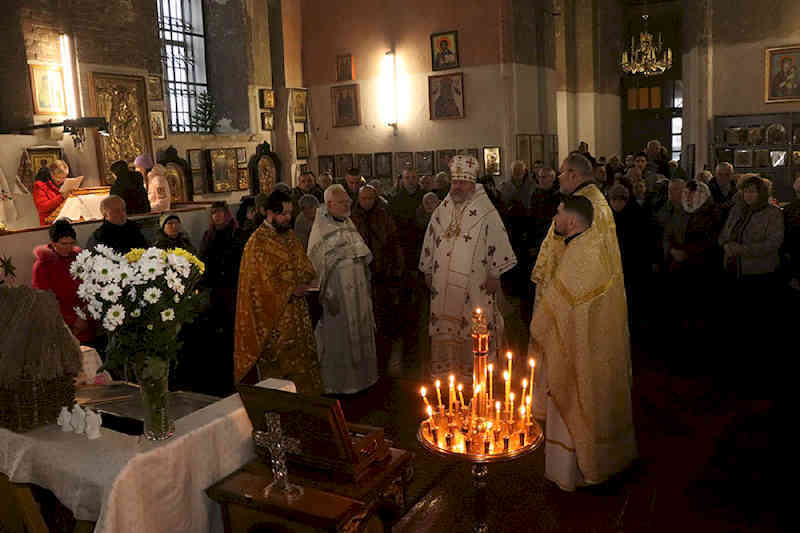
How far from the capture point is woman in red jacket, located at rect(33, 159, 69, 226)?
980 cm

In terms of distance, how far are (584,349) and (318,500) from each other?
2.05 m

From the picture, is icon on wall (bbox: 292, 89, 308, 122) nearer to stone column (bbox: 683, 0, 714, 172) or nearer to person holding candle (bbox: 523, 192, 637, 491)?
stone column (bbox: 683, 0, 714, 172)

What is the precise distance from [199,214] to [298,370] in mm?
3982

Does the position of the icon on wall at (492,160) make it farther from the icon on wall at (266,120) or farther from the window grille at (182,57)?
the window grille at (182,57)

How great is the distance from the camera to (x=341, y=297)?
6113mm

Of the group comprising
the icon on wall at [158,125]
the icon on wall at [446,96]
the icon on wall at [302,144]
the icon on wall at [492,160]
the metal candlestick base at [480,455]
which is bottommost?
the metal candlestick base at [480,455]

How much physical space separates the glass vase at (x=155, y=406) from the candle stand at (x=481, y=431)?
1.13 m

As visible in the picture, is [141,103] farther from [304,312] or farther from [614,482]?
[614,482]

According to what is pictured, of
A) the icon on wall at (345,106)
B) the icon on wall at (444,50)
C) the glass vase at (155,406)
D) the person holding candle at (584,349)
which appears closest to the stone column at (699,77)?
the icon on wall at (444,50)

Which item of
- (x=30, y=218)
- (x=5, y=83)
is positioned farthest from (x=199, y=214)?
(x=5, y=83)

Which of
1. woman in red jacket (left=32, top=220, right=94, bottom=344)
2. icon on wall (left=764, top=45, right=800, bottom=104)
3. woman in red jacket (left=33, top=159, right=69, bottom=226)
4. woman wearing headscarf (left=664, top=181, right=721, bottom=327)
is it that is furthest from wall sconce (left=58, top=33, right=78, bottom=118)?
icon on wall (left=764, top=45, right=800, bottom=104)

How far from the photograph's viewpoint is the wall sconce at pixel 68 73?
37.9 ft

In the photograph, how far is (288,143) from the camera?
16719mm

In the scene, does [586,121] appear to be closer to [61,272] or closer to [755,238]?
[755,238]
